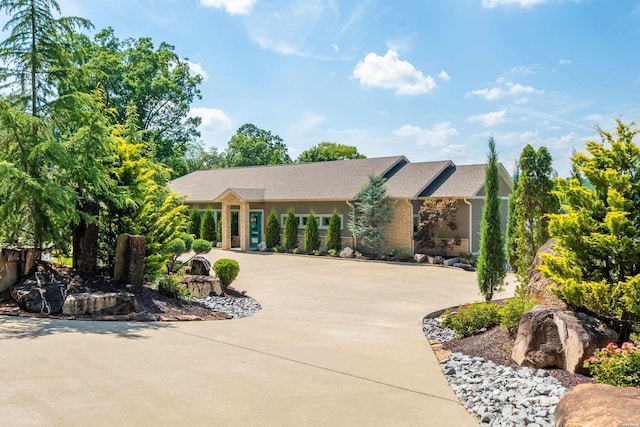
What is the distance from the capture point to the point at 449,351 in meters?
6.84

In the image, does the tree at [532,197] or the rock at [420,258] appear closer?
the tree at [532,197]

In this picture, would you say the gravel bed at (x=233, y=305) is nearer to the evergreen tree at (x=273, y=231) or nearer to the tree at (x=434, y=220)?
the tree at (x=434, y=220)

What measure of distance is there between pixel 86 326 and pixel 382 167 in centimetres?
2048

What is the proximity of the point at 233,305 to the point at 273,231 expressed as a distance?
15.4 m

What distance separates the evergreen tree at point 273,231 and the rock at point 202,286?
560 inches

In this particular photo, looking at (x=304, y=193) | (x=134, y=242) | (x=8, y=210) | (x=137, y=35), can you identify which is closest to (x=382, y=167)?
(x=304, y=193)

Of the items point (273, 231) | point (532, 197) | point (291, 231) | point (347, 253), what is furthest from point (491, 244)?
point (273, 231)

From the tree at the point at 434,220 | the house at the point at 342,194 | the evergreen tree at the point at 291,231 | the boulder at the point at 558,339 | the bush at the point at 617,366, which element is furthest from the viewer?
the evergreen tree at the point at 291,231

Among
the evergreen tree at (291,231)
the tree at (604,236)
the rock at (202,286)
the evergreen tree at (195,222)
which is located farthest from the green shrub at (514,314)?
the evergreen tree at (195,222)

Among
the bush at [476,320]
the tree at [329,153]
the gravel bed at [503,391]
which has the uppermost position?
the tree at [329,153]

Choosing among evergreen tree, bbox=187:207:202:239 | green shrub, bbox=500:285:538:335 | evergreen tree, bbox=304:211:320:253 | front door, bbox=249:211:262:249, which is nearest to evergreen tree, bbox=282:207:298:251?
evergreen tree, bbox=304:211:320:253

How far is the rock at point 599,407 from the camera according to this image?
3.15 meters

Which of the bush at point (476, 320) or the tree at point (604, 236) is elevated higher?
the tree at point (604, 236)

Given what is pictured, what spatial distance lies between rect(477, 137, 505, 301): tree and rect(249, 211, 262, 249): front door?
60.1 feet
